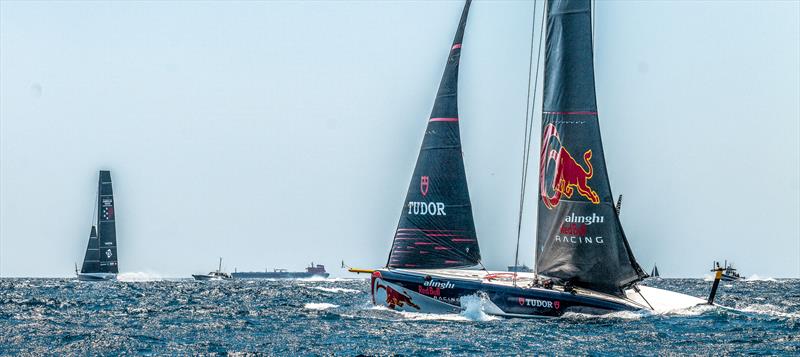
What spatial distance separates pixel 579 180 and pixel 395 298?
662 cm

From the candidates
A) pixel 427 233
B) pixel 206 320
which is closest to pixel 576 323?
pixel 427 233

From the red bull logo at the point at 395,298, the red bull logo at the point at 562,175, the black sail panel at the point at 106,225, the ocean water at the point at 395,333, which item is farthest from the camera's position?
the black sail panel at the point at 106,225

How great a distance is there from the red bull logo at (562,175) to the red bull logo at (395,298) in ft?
16.5

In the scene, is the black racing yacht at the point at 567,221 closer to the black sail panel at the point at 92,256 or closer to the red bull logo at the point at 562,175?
the red bull logo at the point at 562,175

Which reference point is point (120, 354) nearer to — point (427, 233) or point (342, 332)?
point (342, 332)

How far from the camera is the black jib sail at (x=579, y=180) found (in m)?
34.0

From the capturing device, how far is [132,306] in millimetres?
44781

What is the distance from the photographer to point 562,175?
3434 centimetres

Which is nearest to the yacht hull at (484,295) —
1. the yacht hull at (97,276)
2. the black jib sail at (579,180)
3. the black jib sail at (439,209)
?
the black jib sail at (439,209)

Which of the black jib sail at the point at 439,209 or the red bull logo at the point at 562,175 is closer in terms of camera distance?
the red bull logo at the point at 562,175

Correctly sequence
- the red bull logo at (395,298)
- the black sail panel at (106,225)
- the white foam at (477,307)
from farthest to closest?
the black sail panel at (106,225) → the red bull logo at (395,298) → the white foam at (477,307)

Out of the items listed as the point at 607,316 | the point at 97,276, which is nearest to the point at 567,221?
the point at 607,316

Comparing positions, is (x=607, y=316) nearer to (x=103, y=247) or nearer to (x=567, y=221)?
(x=567, y=221)

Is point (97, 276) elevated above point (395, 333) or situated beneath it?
elevated above
